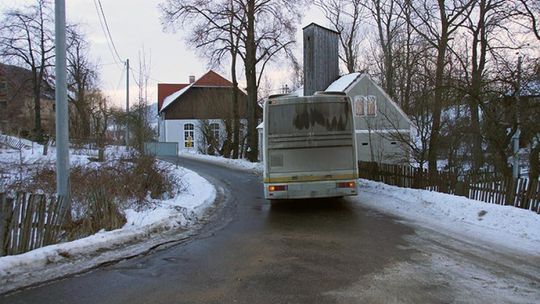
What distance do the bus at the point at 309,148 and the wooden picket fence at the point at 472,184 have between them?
3.51 meters

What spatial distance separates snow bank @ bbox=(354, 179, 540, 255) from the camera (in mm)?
8883

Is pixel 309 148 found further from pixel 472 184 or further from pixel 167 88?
pixel 167 88

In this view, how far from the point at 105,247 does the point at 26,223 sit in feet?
4.17

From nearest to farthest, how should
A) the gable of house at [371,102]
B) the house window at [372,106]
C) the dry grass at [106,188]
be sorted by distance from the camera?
the dry grass at [106,188]
the gable of house at [371,102]
the house window at [372,106]

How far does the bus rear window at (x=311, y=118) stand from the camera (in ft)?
40.7

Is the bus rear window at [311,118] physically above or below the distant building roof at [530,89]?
Answer: below

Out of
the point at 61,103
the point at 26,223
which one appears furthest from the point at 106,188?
the point at 26,223

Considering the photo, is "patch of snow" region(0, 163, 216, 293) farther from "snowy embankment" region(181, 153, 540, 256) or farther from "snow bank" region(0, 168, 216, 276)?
"snowy embankment" region(181, 153, 540, 256)

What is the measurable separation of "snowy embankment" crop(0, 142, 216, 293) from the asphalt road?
0.39 meters

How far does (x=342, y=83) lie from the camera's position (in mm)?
33156

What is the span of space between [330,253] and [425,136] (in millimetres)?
→ 11649

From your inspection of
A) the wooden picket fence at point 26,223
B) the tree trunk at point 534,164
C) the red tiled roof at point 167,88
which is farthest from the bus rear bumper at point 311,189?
the red tiled roof at point 167,88

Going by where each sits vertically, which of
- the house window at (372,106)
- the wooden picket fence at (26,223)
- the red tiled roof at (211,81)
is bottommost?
the wooden picket fence at (26,223)

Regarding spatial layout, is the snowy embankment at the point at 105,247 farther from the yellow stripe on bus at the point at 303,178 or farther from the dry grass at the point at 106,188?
the yellow stripe on bus at the point at 303,178
